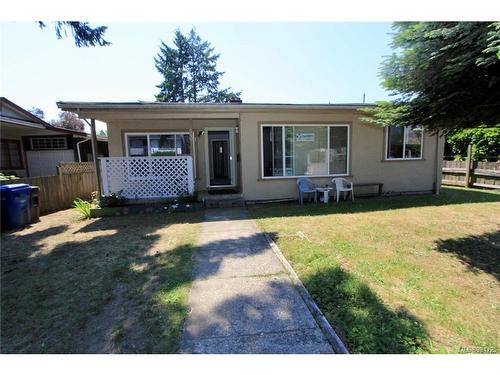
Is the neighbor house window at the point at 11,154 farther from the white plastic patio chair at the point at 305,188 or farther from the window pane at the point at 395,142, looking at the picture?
the window pane at the point at 395,142

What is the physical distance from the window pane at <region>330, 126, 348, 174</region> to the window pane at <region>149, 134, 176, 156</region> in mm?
5902

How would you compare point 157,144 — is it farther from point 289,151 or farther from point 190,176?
point 289,151

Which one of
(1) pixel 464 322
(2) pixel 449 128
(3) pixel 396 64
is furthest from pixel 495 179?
(1) pixel 464 322

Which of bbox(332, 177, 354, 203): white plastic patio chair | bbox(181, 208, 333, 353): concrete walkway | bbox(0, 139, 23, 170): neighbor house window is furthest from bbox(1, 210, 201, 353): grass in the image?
bbox(0, 139, 23, 170): neighbor house window

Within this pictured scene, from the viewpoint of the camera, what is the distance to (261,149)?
8.79 m

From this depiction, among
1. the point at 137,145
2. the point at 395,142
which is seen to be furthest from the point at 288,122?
the point at 137,145

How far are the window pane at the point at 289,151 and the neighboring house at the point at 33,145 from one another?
11688 millimetres

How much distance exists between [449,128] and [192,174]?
22.3 ft

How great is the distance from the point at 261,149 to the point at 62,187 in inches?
288

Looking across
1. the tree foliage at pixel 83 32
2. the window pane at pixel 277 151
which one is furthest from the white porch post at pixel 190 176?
the tree foliage at pixel 83 32

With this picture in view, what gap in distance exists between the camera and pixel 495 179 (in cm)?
1076

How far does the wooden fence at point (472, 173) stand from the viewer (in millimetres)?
10773

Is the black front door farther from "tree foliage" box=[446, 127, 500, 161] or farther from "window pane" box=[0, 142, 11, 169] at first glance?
"window pane" box=[0, 142, 11, 169]

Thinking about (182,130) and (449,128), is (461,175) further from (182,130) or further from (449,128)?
(182,130)
